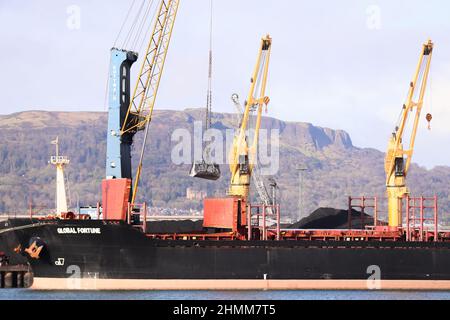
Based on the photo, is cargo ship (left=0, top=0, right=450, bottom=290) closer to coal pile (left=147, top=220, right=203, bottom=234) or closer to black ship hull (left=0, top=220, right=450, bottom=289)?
black ship hull (left=0, top=220, right=450, bottom=289)

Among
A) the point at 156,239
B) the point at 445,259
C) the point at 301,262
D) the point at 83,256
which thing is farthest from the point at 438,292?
the point at 83,256

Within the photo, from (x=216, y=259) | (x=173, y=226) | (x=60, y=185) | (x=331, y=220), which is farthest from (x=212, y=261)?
(x=331, y=220)

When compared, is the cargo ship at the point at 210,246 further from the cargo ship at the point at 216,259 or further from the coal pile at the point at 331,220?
the coal pile at the point at 331,220

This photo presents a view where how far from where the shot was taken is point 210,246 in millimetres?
57938

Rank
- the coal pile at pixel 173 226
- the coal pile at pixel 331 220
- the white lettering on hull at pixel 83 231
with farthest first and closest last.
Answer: the coal pile at pixel 331 220 < the coal pile at pixel 173 226 < the white lettering on hull at pixel 83 231

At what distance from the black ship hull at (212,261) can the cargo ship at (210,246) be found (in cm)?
6

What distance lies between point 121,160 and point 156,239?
987cm

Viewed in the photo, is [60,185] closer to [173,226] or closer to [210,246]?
[173,226]

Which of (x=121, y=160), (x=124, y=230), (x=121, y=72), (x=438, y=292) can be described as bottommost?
(x=438, y=292)

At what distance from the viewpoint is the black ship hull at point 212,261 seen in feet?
185

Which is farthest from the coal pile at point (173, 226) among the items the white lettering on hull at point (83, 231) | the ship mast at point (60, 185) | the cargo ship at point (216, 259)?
the white lettering on hull at point (83, 231)
